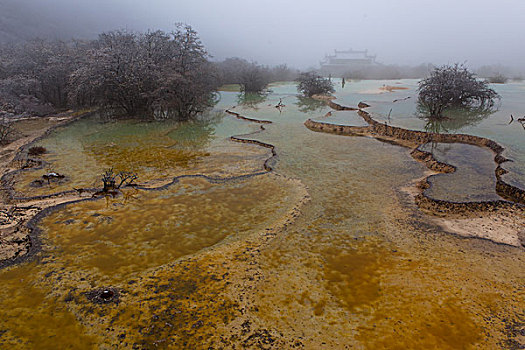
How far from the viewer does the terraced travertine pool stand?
3316 millimetres

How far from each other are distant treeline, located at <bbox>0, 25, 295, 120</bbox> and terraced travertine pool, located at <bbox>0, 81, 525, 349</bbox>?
334 inches

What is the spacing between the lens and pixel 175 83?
15.5 metres

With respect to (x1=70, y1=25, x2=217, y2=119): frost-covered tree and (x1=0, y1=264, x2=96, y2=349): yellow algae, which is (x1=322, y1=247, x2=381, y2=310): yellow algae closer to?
(x1=0, y1=264, x2=96, y2=349): yellow algae

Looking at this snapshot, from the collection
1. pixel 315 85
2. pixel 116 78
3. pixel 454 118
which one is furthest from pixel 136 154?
pixel 315 85

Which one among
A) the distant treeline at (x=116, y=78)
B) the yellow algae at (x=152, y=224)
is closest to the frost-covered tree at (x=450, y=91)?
the yellow algae at (x=152, y=224)

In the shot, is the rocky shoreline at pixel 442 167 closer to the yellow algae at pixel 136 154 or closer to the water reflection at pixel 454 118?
the water reflection at pixel 454 118

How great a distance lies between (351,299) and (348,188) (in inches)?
151

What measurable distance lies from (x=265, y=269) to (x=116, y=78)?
1452 centimetres

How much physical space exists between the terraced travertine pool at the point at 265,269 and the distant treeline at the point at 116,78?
8475mm

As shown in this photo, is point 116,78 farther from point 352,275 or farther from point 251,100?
A: point 352,275

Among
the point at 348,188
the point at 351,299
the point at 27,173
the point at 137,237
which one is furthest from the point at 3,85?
the point at 351,299

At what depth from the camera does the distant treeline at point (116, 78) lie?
49.9ft

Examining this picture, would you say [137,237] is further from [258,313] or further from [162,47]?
[162,47]

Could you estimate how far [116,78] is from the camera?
1505cm
